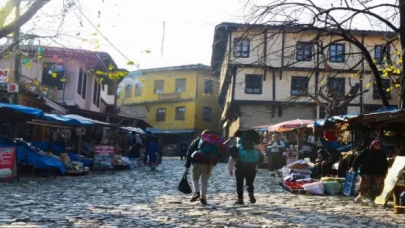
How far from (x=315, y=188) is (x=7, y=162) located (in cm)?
880

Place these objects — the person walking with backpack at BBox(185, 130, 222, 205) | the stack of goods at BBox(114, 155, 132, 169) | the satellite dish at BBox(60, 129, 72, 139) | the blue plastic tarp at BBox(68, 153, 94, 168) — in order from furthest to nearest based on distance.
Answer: the stack of goods at BBox(114, 155, 132, 169)
the satellite dish at BBox(60, 129, 72, 139)
the blue plastic tarp at BBox(68, 153, 94, 168)
the person walking with backpack at BBox(185, 130, 222, 205)

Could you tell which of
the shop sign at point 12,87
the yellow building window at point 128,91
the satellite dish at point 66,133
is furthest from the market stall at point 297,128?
the yellow building window at point 128,91

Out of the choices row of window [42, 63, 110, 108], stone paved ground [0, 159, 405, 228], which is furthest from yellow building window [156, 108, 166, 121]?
stone paved ground [0, 159, 405, 228]

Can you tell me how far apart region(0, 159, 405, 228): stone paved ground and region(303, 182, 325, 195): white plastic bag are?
56cm

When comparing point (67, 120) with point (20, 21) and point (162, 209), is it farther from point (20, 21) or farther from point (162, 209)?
point (20, 21)

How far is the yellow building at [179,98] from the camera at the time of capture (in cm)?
5303

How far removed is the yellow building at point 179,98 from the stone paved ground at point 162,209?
39.5 metres

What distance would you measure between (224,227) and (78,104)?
24.5 metres

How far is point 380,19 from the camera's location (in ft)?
49.4

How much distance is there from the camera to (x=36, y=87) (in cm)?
2506

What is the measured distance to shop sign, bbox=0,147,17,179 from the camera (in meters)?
13.8

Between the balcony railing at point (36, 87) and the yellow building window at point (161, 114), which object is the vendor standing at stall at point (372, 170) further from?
the yellow building window at point (161, 114)

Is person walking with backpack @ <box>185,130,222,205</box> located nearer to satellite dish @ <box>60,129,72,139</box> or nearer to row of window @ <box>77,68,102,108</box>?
satellite dish @ <box>60,129,72,139</box>

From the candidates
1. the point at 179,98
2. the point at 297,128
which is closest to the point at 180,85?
the point at 179,98
